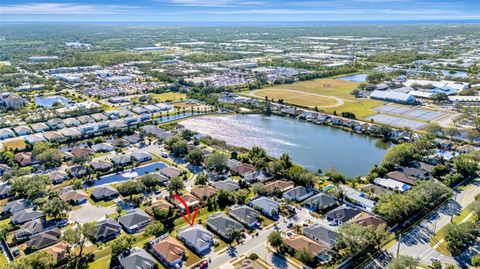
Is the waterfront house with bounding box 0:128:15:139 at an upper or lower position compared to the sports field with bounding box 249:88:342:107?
lower

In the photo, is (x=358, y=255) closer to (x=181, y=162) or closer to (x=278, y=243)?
(x=278, y=243)

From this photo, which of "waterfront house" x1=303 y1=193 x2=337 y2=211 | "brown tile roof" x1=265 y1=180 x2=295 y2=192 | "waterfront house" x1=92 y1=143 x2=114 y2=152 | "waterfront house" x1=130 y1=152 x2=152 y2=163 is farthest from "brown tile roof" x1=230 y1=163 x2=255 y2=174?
"waterfront house" x1=92 y1=143 x2=114 y2=152

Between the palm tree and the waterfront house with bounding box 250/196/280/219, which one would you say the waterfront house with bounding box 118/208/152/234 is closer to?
the palm tree

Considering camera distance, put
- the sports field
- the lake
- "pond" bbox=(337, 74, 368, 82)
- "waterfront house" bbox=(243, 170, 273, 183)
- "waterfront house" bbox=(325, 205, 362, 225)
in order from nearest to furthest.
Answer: "waterfront house" bbox=(325, 205, 362, 225) < "waterfront house" bbox=(243, 170, 273, 183) < the lake < the sports field < "pond" bbox=(337, 74, 368, 82)

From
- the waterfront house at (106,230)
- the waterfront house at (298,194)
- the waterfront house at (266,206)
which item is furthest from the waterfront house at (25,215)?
the waterfront house at (298,194)

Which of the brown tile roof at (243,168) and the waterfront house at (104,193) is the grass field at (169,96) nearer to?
the brown tile roof at (243,168)

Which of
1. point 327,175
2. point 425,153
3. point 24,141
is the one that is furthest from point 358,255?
point 24,141
